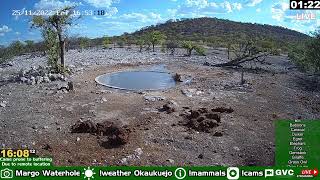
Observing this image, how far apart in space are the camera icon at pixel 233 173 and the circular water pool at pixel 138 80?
7.26 m

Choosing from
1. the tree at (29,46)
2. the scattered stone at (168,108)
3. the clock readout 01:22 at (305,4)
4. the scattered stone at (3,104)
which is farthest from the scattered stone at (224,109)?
the tree at (29,46)

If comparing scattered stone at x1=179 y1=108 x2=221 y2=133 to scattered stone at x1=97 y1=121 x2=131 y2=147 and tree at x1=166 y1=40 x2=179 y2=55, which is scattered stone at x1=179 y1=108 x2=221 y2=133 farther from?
tree at x1=166 y1=40 x2=179 y2=55

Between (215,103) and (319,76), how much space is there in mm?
8203

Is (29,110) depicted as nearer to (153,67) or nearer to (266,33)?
(153,67)

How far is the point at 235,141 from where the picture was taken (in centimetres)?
898

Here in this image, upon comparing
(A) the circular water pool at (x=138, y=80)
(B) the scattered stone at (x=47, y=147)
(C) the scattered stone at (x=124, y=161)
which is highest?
(A) the circular water pool at (x=138, y=80)

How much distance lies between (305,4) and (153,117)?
15.2 ft

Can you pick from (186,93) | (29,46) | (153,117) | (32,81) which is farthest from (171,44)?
(153,117)

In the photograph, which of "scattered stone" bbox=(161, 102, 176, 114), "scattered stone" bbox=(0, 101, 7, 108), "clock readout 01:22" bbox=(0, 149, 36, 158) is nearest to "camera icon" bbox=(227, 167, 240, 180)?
"clock readout 01:22" bbox=(0, 149, 36, 158)

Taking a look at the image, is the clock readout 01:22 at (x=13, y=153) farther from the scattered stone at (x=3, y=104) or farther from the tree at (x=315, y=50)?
the tree at (x=315, y=50)

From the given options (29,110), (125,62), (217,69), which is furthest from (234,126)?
(125,62)

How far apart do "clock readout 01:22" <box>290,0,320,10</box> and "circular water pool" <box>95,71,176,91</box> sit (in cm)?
720

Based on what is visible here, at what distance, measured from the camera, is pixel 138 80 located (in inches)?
621

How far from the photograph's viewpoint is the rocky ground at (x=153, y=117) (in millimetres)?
8250
